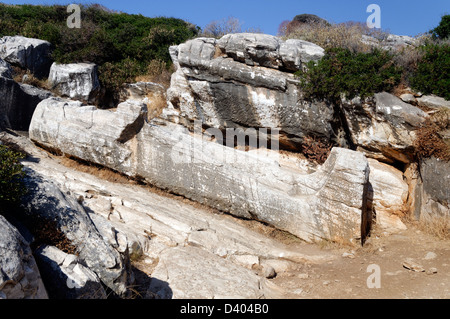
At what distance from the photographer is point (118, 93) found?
536 inches

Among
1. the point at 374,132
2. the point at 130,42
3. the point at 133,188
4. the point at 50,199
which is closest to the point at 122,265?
the point at 50,199

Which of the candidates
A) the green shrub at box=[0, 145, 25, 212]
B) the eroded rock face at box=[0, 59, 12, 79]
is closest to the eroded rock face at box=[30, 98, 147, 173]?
the eroded rock face at box=[0, 59, 12, 79]

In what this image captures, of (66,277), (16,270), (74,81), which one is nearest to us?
(16,270)

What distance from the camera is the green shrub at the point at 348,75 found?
8.56 m

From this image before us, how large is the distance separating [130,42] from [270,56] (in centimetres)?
850

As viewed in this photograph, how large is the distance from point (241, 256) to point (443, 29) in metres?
10.1

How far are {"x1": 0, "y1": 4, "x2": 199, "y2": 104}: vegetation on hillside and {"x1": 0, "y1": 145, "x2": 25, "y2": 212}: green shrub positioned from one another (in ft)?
29.7

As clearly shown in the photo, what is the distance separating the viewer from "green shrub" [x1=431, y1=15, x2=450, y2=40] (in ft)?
36.8

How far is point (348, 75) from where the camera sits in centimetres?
890

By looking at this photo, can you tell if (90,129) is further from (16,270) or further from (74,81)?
(16,270)

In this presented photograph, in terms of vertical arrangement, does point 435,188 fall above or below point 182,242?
above
